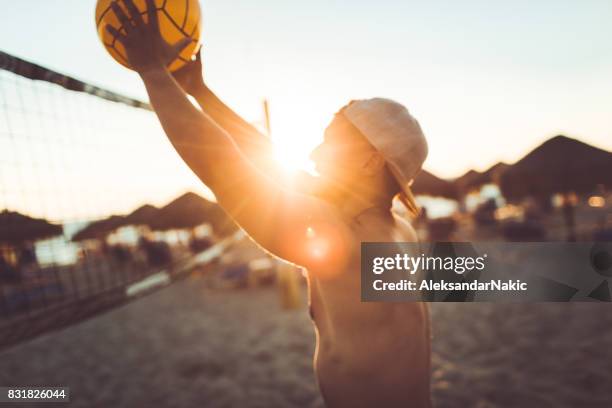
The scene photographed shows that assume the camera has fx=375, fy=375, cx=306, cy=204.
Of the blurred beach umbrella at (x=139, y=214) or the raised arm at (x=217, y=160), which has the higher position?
the blurred beach umbrella at (x=139, y=214)

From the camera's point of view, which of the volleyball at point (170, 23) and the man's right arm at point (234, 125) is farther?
the man's right arm at point (234, 125)

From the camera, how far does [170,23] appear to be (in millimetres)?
1567

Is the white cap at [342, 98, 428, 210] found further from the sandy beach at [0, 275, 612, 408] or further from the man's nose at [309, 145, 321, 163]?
the sandy beach at [0, 275, 612, 408]

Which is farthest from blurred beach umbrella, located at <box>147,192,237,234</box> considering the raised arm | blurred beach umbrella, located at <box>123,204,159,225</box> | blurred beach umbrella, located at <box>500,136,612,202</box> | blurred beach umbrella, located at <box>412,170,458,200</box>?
blurred beach umbrella, located at <box>500,136,612,202</box>

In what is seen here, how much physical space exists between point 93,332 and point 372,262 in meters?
8.29

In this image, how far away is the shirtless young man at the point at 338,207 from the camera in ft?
2.51

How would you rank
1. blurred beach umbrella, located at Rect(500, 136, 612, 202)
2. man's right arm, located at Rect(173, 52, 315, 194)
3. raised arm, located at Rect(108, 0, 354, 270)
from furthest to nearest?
blurred beach umbrella, located at Rect(500, 136, 612, 202) < man's right arm, located at Rect(173, 52, 315, 194) < raised arm, located at Rect(108, 0, 354, 270)

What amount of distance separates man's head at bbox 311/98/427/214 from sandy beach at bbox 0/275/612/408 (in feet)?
11.8

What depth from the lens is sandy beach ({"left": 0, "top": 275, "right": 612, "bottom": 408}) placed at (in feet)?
13.4

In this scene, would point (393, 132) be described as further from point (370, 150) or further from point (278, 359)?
point (278, 359)

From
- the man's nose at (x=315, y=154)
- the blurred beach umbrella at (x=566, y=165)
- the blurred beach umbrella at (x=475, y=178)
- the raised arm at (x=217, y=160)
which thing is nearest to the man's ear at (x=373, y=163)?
the man's nose at (x=315, y=154)

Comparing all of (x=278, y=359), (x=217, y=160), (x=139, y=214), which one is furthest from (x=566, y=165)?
(x=217, y=160)

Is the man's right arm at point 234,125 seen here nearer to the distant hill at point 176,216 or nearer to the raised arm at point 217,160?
the raised arm at point 217,160

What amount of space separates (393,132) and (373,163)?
4.9 inches
